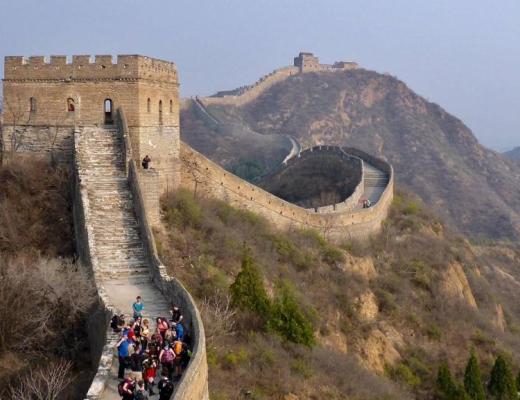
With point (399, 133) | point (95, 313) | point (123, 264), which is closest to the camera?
point (95, 313)

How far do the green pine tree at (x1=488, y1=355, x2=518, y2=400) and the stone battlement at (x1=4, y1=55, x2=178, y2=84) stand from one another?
13552mm

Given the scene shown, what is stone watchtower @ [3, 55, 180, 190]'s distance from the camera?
19312mm

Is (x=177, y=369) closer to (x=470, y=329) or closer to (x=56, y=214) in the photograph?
(x=56, y=214)

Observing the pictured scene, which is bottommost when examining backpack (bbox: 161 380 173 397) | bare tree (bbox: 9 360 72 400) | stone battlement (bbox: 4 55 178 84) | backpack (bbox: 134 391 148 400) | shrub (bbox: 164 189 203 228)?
bare tree (bbox: 9 360 72 400)

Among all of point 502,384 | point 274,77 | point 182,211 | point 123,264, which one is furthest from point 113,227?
point 274,77

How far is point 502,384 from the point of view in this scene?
20922 mm

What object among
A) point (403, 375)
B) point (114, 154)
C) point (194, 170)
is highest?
point (114, 154)

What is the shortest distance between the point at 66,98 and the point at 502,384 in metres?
15.3

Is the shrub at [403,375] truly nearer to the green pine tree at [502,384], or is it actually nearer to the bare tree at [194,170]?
the green pine tree at [502,384]

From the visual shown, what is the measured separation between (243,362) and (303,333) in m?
3.02

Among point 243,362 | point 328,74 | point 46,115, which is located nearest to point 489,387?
A: point 243,362

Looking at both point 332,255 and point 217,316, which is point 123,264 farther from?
point 332,255

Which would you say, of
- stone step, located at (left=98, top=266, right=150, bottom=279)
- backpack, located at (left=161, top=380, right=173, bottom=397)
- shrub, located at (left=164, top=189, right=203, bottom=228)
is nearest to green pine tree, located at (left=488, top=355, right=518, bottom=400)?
shrub, located at (left=164, top=189, right=203, bottom=228)

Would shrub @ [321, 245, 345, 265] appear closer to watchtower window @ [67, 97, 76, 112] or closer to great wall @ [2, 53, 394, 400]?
great wall @ [2, 53, 394, 400]
